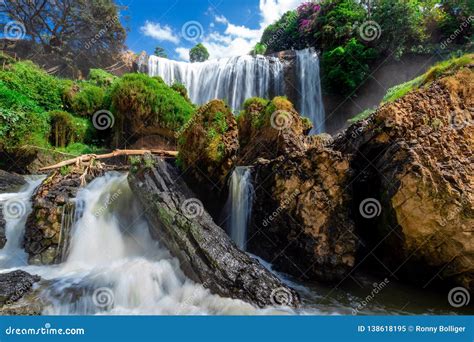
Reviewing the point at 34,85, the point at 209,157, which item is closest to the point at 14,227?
the point at 209,157

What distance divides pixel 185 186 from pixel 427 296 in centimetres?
525

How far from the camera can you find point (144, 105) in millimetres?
12164

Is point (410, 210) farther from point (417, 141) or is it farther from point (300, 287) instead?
point (300, 287)

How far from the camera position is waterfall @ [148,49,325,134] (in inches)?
688

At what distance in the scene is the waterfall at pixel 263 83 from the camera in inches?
688

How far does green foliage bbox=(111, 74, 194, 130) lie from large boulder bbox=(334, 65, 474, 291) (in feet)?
27.2

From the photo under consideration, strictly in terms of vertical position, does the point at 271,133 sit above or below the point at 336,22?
below

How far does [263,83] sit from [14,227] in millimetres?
14487

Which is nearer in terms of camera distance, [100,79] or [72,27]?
[100,79]

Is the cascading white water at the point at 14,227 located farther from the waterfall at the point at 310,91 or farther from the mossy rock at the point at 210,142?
the waterfall at the point at 310,91

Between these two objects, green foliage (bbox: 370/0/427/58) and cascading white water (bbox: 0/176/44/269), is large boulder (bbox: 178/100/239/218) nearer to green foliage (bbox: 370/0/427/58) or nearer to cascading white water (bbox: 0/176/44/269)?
cascading white water (bbox: 0/176/44/269)

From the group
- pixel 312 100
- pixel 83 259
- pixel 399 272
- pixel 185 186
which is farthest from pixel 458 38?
pixel 83 259

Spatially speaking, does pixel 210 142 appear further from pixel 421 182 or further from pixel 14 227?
pixel 14 227

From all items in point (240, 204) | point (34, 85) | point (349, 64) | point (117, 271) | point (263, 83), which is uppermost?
point (349, 64)
